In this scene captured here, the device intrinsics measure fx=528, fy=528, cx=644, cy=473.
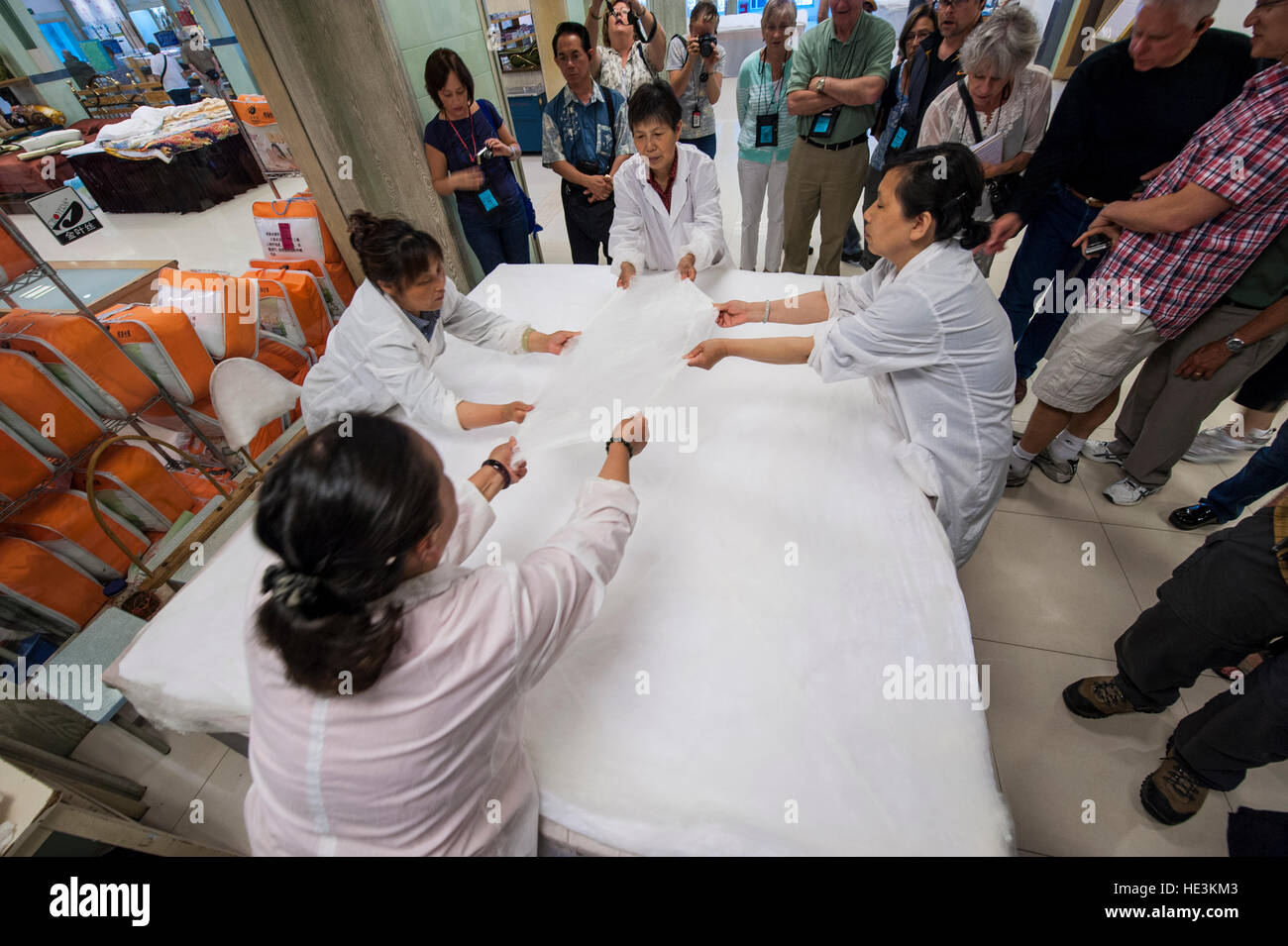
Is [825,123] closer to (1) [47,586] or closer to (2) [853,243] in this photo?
(2) [853,243]

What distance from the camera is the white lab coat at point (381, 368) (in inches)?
56.1

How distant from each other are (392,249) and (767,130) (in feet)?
7.88

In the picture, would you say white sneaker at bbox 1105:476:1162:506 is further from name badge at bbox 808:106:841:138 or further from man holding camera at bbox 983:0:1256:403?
name badge at bbox 808:106:841:138

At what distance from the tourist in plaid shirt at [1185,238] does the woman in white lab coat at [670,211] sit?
1283 mm

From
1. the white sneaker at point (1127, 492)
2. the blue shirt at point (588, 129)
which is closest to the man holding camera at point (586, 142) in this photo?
the blue shirt at point (588, 129)

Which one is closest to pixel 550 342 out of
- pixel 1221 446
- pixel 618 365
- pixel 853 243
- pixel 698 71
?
pixel 618 365

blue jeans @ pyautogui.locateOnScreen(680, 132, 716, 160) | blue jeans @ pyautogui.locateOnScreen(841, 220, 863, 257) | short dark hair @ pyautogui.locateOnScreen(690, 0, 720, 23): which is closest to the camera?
short dark hair @ pyautogui.locateOnScreen(690, 0, 720, 23)

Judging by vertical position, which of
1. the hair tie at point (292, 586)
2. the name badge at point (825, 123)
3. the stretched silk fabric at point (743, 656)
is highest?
the hair tie at point (292, 586)

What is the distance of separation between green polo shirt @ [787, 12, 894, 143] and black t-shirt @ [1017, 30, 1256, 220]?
0.84 meters

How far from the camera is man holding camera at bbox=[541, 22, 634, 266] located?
2.53 m

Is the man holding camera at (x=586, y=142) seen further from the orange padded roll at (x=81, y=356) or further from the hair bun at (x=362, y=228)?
the orange padded roll at (x=81, y=356)

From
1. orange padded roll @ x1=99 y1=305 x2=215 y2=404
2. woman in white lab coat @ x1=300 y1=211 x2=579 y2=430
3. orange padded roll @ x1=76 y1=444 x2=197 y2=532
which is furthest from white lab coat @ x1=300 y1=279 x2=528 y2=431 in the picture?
orange padded roll @ x1=99 y1=305 x2=215 y2=404
